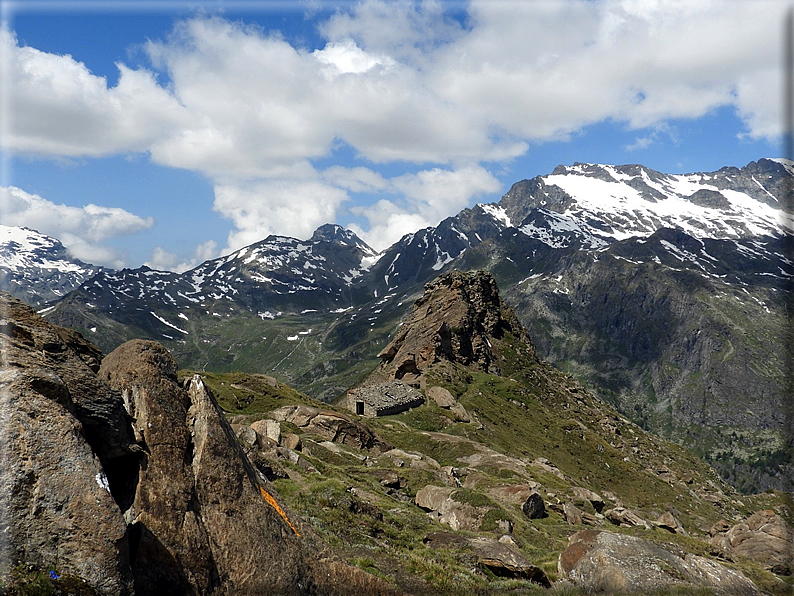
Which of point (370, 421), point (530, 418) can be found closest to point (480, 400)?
point (530, 418)

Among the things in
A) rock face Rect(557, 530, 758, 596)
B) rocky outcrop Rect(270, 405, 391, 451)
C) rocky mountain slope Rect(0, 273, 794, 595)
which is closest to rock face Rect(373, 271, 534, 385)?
rocky outcrop Rect(270, 405, 391, 451)

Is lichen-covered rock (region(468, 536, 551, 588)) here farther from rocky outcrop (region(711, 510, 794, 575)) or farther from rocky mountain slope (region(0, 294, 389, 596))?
rocky outcrop (region(711, 510, 794, 575))

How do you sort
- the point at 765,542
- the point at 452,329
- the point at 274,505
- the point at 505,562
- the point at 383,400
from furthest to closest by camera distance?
the point at 452,329, the point at 383,400, the point at 765,542, the point at 505,562, the point at 274,505

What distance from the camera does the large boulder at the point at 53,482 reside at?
10.8 metres

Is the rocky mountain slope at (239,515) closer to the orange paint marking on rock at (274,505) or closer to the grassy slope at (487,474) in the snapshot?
the orange paint marking on rock at (274,505)

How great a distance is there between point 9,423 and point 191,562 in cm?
588

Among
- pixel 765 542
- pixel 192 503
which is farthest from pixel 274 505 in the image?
pixel 765 542

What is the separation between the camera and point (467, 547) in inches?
1073

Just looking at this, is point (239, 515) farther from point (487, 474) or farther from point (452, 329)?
point (452, 329)

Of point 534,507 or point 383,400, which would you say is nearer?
point 534,507

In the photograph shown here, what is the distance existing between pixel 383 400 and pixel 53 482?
269 ft

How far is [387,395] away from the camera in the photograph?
94000 millimetres

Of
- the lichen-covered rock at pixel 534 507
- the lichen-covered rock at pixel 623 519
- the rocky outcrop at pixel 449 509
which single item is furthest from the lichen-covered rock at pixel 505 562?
the lichen-covered rock at pixel 623 519

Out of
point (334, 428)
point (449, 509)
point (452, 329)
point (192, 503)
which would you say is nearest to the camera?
point (192, 503)
